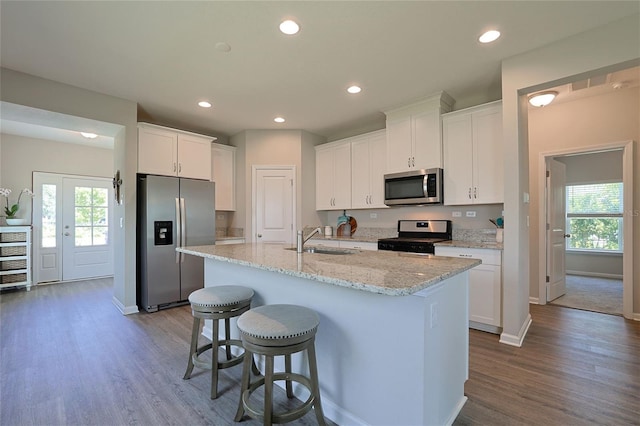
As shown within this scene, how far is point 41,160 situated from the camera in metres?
5.35

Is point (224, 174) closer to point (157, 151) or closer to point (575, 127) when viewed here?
point (157, 151)

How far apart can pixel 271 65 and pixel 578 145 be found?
150 inches

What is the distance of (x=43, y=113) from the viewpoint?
10.4 feet

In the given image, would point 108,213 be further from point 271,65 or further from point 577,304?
point 577,304

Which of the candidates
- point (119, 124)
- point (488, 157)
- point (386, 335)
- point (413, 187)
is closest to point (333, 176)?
point (413, 187)

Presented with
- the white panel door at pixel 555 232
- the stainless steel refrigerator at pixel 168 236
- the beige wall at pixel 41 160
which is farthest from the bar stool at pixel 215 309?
the beige wall at pixel 41 160

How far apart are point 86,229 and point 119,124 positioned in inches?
→ 133

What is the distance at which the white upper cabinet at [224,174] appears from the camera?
190 inches

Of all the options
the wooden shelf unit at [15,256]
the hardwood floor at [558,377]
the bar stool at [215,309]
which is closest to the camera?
the hardwood floor at [558,377]

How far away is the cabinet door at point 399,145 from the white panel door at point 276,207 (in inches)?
65.0

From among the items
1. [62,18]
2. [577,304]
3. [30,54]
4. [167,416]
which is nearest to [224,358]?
[167,416]

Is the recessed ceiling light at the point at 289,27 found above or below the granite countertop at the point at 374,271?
above

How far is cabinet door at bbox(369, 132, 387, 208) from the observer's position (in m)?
4.19

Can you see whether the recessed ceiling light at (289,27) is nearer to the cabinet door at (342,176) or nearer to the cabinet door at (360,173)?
the cabinet door at (360,173)
